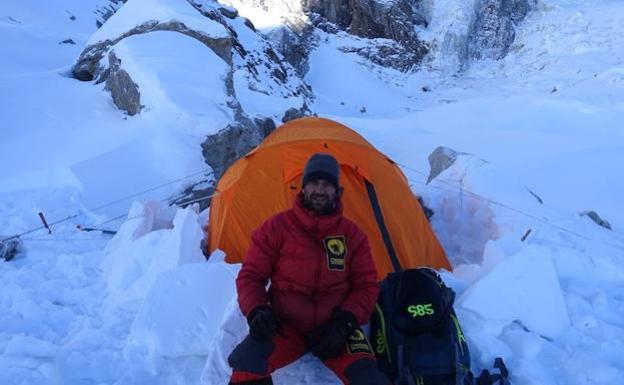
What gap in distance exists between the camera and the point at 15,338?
3098 mm

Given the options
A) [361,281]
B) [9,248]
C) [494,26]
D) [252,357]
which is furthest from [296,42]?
[252,357]

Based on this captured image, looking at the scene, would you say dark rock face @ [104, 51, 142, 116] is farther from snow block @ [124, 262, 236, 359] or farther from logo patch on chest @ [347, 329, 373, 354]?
logo patch on chest @ [347, 329, 373, 354]

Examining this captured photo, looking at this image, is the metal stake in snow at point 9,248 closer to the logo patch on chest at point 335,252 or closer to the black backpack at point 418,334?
the logo patch on chest at point 335,252

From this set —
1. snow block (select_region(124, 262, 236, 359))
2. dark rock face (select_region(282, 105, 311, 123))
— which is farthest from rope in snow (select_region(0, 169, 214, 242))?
dark rock face (select_region(282, 105, 311, 123))

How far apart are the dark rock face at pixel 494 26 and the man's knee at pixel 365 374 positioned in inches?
1280

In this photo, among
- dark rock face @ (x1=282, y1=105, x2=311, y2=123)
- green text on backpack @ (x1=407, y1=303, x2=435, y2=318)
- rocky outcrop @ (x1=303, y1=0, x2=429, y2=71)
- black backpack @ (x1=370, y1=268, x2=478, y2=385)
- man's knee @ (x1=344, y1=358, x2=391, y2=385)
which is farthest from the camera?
rocky outcrop @ (x1=303, y1=0, x2=429, y2=71)

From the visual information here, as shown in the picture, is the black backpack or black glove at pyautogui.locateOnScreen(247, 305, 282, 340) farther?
the black backpack

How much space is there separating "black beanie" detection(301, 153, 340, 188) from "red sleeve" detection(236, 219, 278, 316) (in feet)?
1.17

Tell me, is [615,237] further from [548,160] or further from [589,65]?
[589,65]

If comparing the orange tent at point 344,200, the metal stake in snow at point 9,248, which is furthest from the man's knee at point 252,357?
the metal stake in snow at point 9,248

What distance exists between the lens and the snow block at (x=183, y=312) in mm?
2969

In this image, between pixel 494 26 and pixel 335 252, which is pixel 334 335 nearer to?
pixel 335 252

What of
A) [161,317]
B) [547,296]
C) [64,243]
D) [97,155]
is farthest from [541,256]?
[97,155]

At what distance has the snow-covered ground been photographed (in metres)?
3.00
